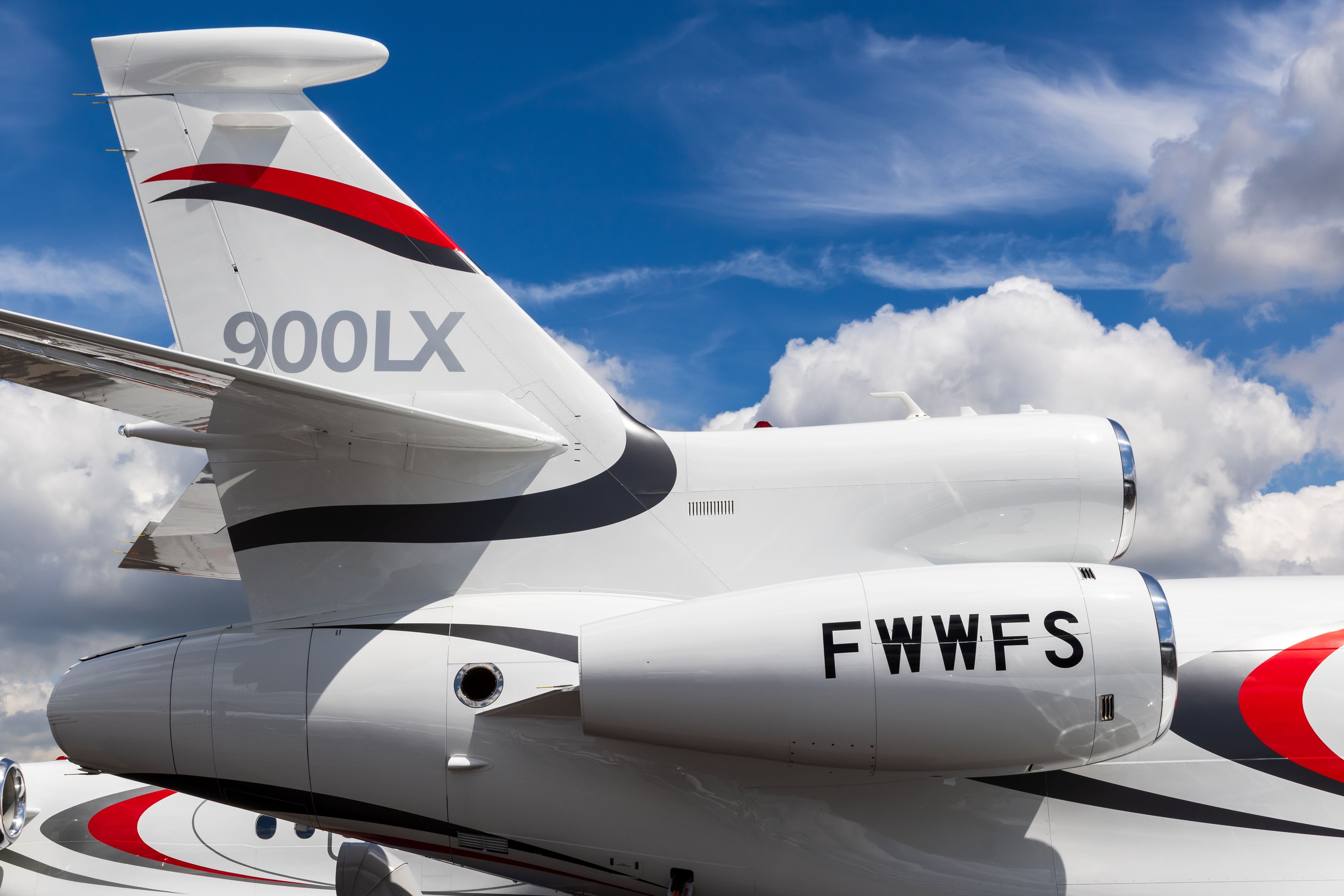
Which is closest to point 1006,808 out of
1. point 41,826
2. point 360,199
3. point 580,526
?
point 580,526

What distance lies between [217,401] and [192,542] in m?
1.86

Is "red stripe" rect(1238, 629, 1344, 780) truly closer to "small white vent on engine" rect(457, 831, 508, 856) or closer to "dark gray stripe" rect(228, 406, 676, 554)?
"dark gray stripe" rect(228, 406, 676, 554)

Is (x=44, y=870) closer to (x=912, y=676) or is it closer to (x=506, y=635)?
(x=506, y=635)

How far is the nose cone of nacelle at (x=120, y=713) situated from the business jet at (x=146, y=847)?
4167 millimetres

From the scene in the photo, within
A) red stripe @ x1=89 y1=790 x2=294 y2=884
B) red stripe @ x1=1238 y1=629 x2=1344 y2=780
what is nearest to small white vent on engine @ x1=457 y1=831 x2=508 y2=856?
red stripe @ x1=1238 y1=629 x2=1344 y2=780

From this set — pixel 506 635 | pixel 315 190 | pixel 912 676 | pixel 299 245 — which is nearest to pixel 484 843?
pixel 506 635

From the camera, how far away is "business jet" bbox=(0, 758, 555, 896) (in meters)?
8.71

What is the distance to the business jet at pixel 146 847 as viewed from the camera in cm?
871

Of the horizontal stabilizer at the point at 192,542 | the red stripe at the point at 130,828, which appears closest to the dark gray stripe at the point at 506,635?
the horizontal stabilizer at the point at 192,542

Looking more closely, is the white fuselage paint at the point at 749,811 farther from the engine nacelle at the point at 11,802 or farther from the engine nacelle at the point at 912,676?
the engine nacelle at the point at 11,802

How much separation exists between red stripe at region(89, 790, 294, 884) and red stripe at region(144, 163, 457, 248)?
21.0ft

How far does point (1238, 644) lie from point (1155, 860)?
113 centimetres

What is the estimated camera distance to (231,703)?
4.61 metres

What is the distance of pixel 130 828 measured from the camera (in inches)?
362
